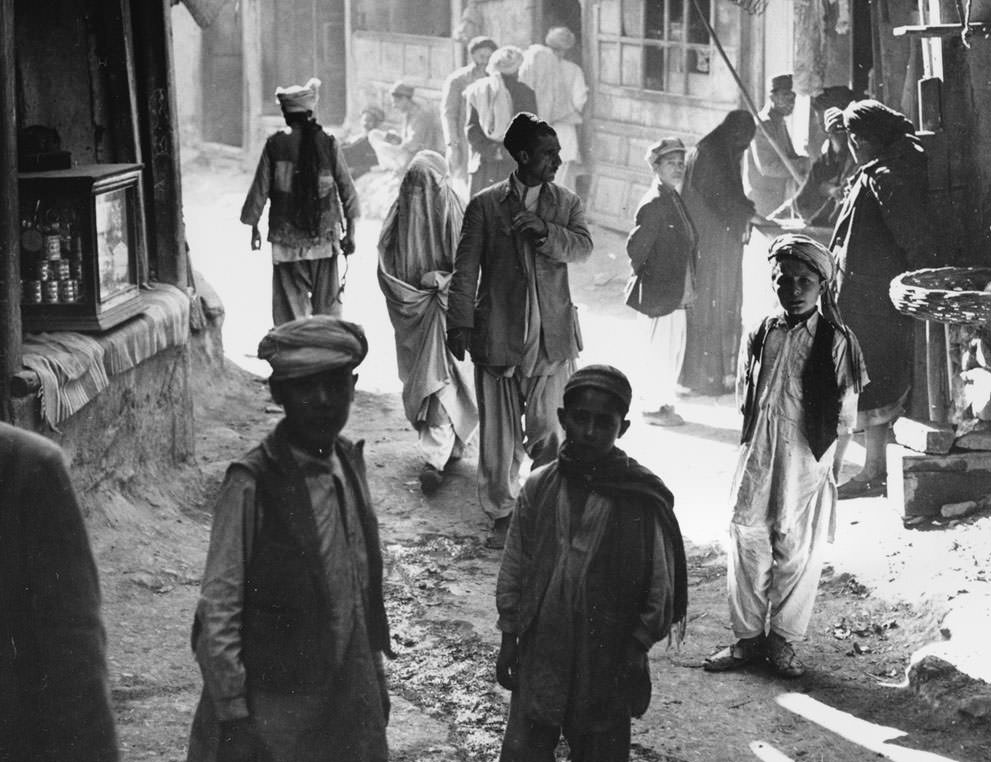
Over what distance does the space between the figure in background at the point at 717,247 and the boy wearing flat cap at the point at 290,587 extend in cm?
710

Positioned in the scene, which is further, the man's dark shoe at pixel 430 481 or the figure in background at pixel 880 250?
the man's dark shoe at pixel 430 481

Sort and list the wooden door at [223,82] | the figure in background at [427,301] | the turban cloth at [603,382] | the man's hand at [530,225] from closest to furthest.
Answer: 1. the turban cloth at [603,382]
2. the man's hand at [530,225]
3. the figure in background at [427,301]
4. the wooden door at [223,82]

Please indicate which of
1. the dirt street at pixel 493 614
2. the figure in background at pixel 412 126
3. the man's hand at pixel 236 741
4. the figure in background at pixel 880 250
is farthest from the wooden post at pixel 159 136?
the figure in background at pixel 412 126

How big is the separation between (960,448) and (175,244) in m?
4.06

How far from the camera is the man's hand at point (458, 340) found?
24.3 ft

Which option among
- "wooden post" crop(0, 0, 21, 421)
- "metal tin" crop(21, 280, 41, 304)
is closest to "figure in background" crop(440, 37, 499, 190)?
"metal tin" crop(21, 280, 41, 304)

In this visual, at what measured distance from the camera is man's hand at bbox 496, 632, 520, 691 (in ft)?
14.7

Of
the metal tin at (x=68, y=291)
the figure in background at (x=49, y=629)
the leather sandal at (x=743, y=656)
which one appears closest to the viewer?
the figure in background at (x=49, y=629)

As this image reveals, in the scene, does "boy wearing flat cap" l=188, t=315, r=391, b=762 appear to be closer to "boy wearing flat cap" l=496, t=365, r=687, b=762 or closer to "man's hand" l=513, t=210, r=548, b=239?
"boy wearing flat cap" l=496, t=365, r=687, b=762

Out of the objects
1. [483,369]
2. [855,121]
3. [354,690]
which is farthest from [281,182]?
[354,690]

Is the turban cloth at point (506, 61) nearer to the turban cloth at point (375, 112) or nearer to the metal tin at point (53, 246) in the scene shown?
the turban cloth at point (375, 112)

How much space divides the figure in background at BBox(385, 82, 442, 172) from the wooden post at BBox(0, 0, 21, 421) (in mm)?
13755

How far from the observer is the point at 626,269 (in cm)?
1566

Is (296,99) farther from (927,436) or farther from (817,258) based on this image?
(817,258)
